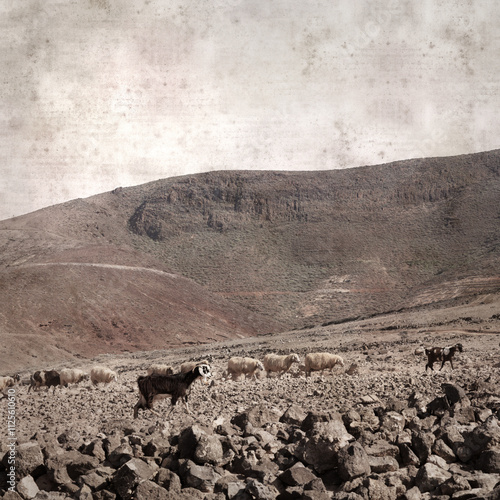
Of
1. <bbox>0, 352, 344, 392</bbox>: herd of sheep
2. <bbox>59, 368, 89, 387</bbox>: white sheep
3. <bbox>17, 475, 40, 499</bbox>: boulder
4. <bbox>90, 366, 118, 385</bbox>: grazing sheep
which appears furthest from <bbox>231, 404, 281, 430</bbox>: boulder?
<bbox>59, 368, 89, 387</bbox>: white sheep

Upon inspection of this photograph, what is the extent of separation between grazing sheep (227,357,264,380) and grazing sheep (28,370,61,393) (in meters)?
7.12

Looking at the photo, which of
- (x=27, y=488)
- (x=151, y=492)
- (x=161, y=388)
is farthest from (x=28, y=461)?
(x=161, y=388)

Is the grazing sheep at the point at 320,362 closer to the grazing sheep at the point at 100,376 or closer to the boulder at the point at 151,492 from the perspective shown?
the grazing sheep at the point at 100,376

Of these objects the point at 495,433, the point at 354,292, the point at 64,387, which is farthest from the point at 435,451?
the point at 354,292

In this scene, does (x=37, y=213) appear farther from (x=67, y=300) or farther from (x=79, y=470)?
(x=79, y=470)

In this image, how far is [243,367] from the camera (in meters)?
21.7

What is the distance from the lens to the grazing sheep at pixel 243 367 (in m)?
21.7

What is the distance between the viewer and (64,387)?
76.0ft

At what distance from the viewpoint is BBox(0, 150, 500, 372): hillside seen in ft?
193

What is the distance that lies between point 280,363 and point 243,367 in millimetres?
1418

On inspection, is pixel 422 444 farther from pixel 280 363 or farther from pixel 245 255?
pixel 245 255

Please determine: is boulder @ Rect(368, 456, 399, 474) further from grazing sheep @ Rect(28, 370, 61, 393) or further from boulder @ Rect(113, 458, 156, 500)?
grazing sheep @ Rect(28, 370, 61, 393)

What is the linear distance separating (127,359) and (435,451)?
1447 inches

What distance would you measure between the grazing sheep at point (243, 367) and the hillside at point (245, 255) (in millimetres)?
24339
